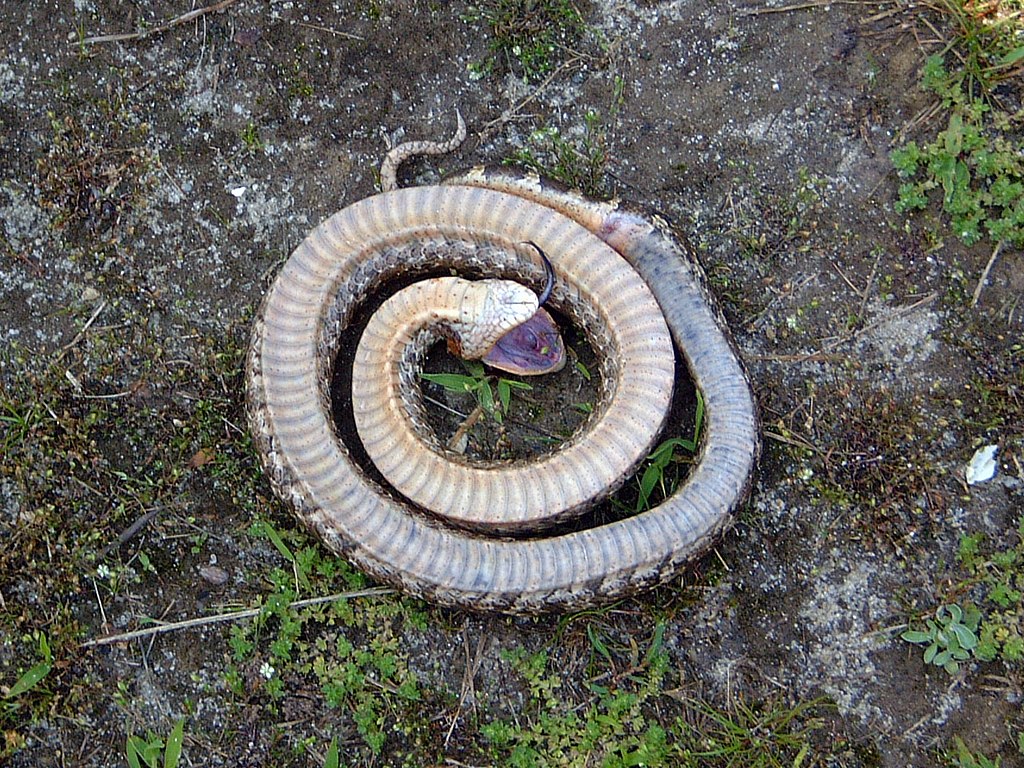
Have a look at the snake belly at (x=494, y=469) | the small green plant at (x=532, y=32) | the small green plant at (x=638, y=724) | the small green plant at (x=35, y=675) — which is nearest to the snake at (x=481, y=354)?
the snake belly at (x=494, y=469)

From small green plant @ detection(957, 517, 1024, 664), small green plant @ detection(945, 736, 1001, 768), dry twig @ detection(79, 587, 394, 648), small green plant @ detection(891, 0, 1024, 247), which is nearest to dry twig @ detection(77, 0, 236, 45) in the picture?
dry twig @ detection(79, 587, 394, 648)

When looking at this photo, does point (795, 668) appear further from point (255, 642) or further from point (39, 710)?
point (39, 710)

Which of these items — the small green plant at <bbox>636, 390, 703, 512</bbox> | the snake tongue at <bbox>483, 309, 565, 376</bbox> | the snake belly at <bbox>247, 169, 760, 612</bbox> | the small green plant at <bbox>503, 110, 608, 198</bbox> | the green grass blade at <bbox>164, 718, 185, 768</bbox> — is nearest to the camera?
the snake belly at <bbox>247, 169, 760, 612</bbox>

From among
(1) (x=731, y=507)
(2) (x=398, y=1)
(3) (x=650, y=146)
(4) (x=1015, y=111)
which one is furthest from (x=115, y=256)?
(4) (x=1015, y=111)

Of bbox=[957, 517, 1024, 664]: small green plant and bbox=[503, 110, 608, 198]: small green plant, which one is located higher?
bbox=[503, 110, 608, 198]: small green plant

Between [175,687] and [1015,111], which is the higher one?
[1015,111]

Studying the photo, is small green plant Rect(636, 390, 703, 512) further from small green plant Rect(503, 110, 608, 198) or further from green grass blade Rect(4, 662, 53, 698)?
green grass blade Rect(4, 662, 53, 698)
